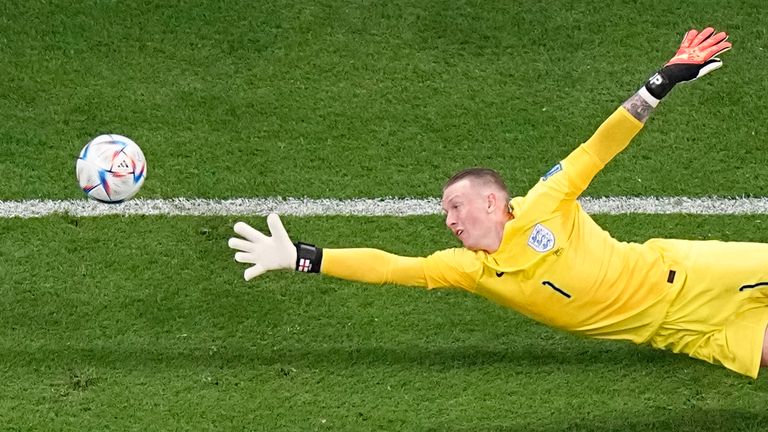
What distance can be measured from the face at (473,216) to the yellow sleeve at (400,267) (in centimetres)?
10

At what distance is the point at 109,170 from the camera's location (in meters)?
5.66

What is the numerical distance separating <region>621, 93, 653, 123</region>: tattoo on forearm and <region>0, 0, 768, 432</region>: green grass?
65.5 inches

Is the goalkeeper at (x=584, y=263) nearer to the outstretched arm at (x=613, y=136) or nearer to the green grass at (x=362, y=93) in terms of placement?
the outstretched arm at (x=613, y=136)

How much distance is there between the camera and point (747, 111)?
7.09 meters

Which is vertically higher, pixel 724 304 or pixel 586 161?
pixel 586 161

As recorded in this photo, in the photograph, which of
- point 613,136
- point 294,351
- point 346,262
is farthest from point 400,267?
point 294,351

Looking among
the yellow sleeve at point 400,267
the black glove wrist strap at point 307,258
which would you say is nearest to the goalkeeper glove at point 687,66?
the yellow sleeve at point 400,267

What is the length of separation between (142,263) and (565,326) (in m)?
2.73

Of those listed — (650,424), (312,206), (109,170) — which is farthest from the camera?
(312,206)

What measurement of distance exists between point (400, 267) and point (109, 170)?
5.77ft

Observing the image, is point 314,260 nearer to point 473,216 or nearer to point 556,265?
point 473,216

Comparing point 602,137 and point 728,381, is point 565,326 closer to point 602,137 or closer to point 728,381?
point 602,137

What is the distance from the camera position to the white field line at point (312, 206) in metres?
6.68

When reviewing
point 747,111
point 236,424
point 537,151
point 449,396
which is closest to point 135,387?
point 236,424
